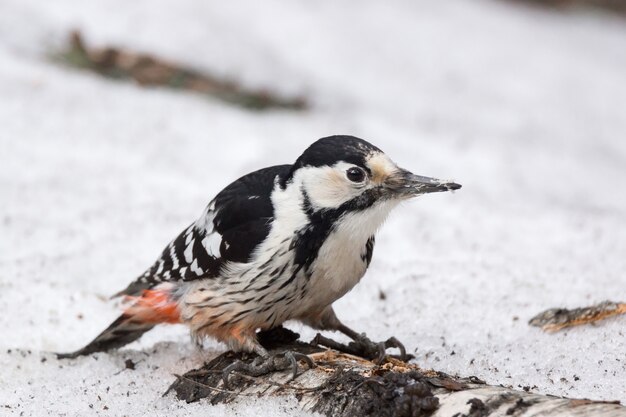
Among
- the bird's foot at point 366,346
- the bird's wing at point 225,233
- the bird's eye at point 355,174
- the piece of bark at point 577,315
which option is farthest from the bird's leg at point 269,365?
the piece of bark at point 577,315

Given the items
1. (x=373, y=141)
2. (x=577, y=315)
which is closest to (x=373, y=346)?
(x=577, y=315)

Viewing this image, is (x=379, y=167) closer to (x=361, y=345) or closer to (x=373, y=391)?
(x=361, y=345)

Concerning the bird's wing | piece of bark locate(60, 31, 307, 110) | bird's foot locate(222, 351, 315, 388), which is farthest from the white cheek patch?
piece of bark locate(60, 31, 307, 110)

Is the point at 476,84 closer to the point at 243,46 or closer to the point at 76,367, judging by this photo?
the point at 243,46

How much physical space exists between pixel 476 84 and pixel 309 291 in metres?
5.67

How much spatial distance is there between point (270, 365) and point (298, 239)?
52cm

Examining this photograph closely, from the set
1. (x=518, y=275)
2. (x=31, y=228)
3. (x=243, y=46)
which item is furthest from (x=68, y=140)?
(x=518, y=275)

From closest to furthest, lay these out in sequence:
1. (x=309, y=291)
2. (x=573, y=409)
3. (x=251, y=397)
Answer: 1. (x=573, y=409)
2. (x=251, y=397)
3. (x=309, y=291)

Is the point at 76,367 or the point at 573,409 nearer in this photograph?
the point at 573,409

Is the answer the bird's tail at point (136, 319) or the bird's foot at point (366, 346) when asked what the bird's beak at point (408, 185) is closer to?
the bird's foot at point (366, 346)

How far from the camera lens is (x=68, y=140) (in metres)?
7.03

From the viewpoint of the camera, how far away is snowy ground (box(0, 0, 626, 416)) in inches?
167

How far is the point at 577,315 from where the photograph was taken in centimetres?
412

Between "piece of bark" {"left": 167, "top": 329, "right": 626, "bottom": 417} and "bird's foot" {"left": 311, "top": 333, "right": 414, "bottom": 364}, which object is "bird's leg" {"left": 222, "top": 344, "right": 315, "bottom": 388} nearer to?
"piece of bark" {"left": 167, "top": 329, "right": 626, "bottom": 417}
